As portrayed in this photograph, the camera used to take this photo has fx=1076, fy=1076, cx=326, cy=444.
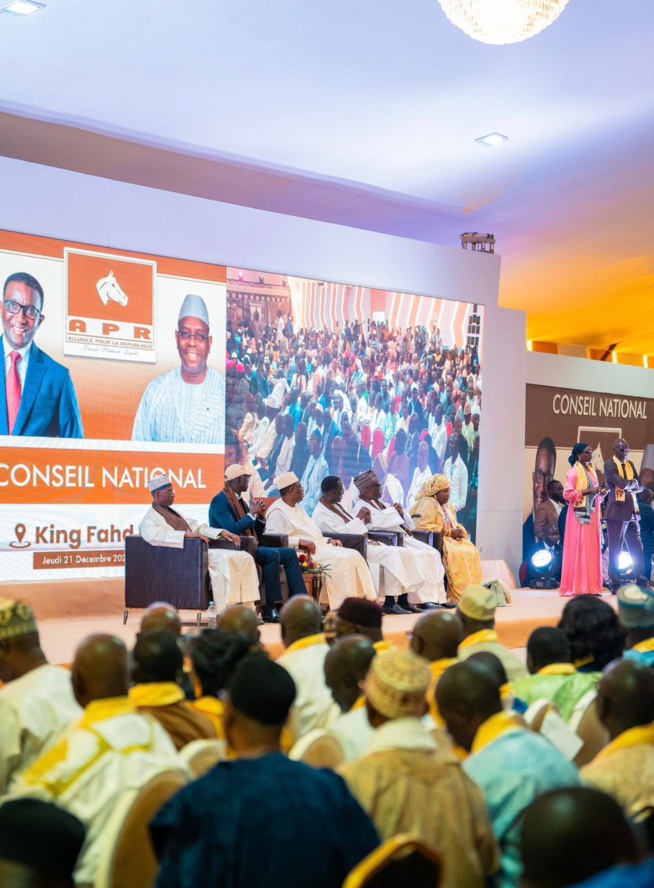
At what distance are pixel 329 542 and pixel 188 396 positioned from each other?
1781 mm

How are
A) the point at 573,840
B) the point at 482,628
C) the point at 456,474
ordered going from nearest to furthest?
the point at 573,840
the point at 482,628
the point at 456,474

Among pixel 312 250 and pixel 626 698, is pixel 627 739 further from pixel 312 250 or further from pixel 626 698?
pixel 312 250

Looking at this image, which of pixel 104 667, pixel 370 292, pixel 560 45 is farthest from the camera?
pixel 370 292

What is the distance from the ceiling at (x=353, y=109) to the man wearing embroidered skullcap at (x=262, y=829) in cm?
658

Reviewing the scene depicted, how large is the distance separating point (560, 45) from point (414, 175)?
287 centimetres

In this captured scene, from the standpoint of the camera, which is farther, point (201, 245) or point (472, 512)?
point (472, 512)

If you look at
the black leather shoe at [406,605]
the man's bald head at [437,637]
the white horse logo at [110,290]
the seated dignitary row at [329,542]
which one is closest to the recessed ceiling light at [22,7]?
the white horse logo at [110,290]

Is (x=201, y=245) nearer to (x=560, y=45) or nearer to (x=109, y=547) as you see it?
(x=109, y=547)

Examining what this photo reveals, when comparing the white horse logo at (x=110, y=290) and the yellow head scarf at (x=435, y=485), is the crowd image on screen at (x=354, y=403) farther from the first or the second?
the white horse logo at (x=110, y=290)

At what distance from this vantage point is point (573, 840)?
1440 mm

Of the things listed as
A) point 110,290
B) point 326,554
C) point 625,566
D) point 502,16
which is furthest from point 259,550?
point 625,566

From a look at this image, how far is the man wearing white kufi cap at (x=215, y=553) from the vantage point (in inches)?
300

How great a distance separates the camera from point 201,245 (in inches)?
375

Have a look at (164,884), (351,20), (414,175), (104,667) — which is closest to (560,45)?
(351,20)
